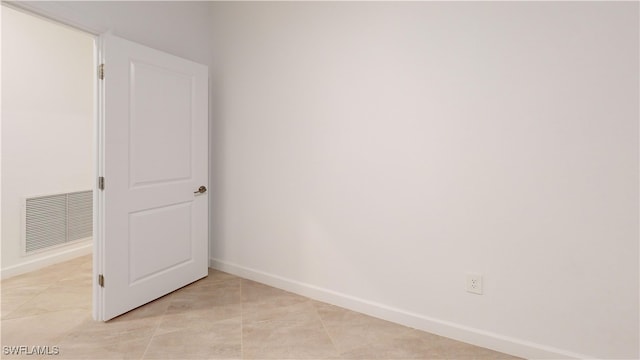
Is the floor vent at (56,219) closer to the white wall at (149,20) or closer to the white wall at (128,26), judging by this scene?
the white wall at (128,26)

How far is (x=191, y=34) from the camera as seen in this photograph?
9.66ft

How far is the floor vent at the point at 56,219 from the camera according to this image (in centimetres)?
317

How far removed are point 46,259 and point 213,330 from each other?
2326 millimetres

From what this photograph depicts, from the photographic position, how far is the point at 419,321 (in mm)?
2191

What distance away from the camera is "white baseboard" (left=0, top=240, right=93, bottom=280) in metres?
2.99

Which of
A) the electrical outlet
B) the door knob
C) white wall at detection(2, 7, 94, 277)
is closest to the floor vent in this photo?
white wall at detection(2, 7, 94, 277)

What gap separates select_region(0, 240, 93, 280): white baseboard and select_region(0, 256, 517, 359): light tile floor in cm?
Result: 34

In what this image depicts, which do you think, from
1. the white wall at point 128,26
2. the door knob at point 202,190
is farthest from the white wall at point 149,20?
the door knob at point 202,190

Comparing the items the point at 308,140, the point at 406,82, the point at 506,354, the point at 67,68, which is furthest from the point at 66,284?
the point at 506,354

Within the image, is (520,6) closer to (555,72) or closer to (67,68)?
(555,72)

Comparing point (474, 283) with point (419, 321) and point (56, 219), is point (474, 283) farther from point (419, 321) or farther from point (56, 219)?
point (56, 219)

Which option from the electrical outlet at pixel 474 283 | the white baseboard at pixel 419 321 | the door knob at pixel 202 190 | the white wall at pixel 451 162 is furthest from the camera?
the door knob at pixel 202 190

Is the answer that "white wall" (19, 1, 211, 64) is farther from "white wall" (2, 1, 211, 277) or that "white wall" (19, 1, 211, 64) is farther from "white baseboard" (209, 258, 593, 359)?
"white baseboard" (209, 258, 593, 359)

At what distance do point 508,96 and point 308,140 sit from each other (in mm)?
1385
